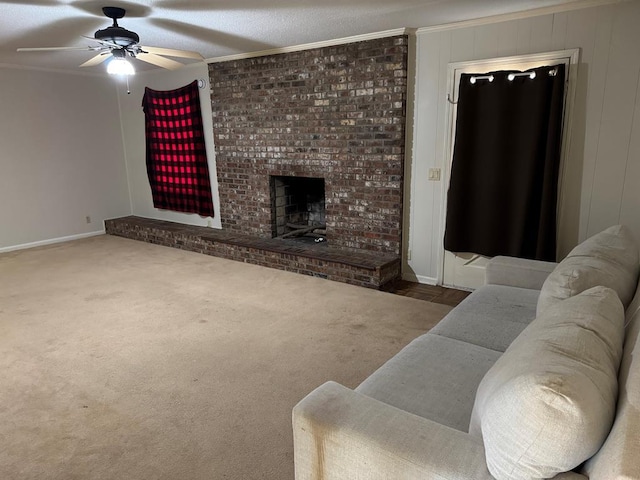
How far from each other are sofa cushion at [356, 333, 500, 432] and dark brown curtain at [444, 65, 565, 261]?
1856mm

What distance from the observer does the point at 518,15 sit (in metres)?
3.24

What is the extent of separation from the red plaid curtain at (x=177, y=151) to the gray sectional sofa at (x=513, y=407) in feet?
14.4

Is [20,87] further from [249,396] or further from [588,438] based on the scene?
[588,438]

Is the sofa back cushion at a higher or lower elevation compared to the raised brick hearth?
higher

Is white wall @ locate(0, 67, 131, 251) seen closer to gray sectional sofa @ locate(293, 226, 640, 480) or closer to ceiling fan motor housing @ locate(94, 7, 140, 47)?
ceiling fan motor housing @ locate(94, 7, 140, 47)

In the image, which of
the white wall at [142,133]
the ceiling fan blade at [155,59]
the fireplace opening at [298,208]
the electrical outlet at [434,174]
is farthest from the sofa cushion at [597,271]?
the white wall at [142,133]

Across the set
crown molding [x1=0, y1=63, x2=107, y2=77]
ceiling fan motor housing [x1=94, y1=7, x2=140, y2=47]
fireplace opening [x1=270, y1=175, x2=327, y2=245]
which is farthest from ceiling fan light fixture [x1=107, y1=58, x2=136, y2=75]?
crown molding [x1=0, y1=63, x2=107, y2=77]

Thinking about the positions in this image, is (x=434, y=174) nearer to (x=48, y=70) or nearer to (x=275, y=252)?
(x=275, y=252)

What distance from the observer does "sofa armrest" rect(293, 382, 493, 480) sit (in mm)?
1084

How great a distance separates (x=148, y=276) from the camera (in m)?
4.36

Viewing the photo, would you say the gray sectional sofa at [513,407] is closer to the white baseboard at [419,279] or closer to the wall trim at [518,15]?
the wall trim at [518,15]

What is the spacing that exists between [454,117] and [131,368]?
3.05 meters

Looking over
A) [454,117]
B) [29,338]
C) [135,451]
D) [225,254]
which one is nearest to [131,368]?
[135,451]

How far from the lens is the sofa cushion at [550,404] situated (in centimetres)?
90
